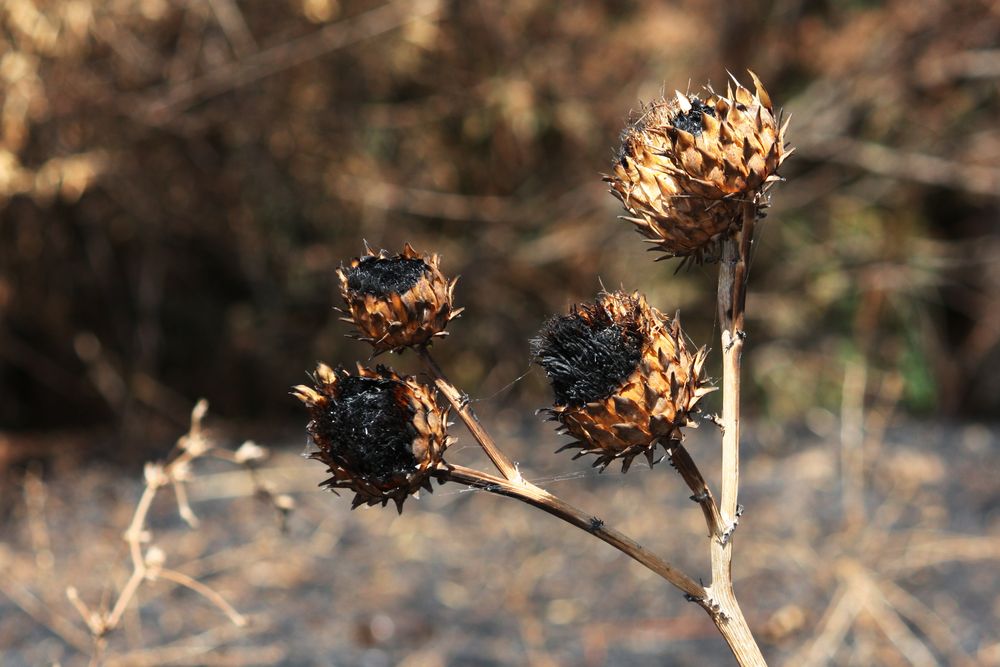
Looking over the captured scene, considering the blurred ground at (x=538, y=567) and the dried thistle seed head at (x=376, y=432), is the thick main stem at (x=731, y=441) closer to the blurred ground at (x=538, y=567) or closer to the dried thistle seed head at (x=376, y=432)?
the dried thistle seed head at (x=376, y=432)

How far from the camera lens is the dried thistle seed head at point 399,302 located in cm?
130

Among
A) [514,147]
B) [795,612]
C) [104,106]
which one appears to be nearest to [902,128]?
[514,147]

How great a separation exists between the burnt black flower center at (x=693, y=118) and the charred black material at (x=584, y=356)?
0.79 feet

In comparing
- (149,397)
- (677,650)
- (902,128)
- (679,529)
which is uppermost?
(902,128)

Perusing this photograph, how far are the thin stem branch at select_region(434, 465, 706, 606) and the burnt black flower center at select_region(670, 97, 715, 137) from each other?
1.49 feet

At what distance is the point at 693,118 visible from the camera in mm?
1345

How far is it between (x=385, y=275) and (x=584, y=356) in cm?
25

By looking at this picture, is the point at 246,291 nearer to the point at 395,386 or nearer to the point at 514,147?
the point at 514,147

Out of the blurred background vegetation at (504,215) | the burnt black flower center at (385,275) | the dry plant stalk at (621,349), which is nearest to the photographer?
the dry plant stalk at (621,349)

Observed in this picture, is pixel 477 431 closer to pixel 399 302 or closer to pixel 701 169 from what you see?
pixel 399 302

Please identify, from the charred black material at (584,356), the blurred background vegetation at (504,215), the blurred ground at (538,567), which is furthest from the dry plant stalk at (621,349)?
the blurred background vegetation at (504,215)

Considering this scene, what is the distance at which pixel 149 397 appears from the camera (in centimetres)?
493

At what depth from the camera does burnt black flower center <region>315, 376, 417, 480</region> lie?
47.9 inches

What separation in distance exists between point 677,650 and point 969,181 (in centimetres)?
260
